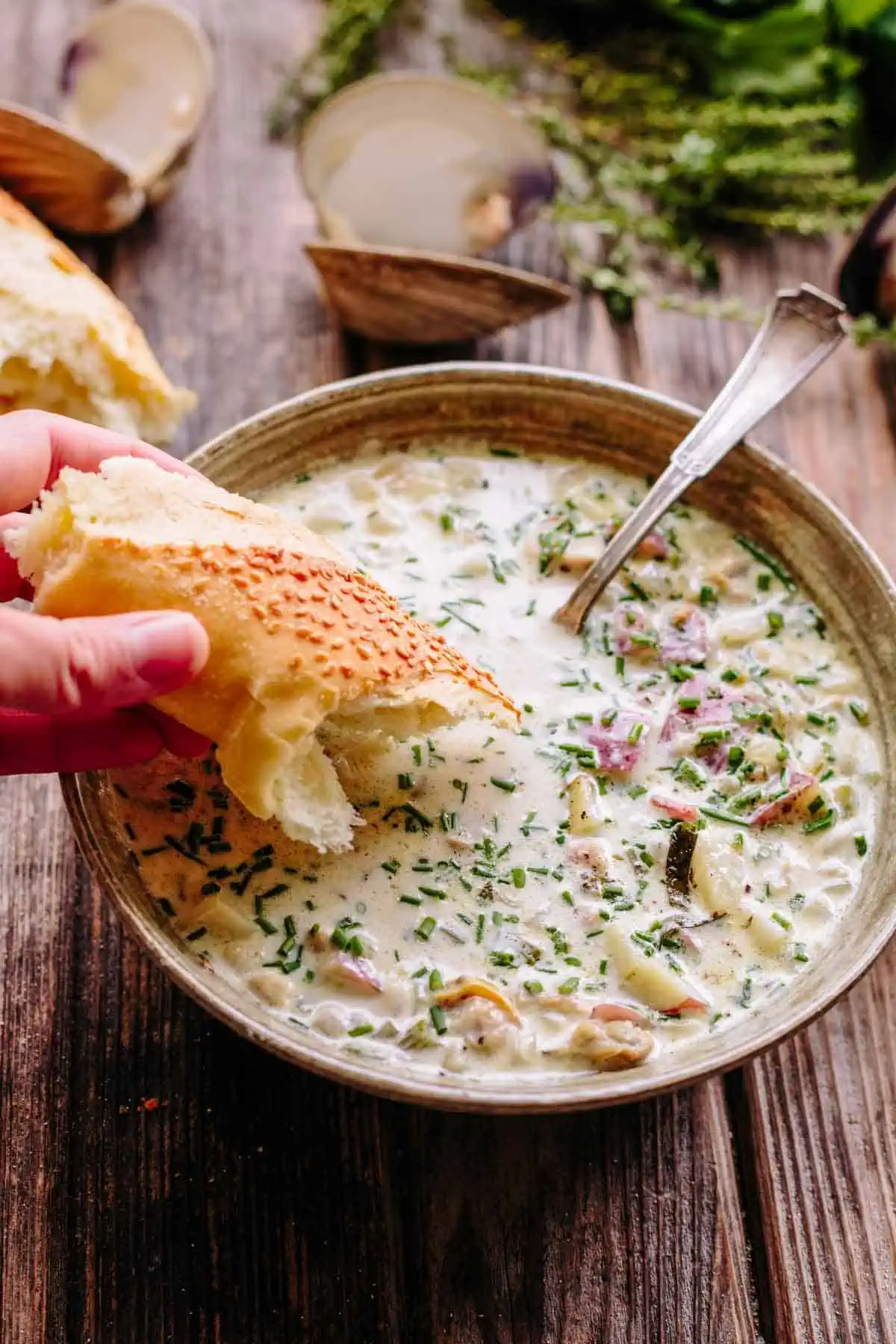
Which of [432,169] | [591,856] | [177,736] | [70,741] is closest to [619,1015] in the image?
[591,856]

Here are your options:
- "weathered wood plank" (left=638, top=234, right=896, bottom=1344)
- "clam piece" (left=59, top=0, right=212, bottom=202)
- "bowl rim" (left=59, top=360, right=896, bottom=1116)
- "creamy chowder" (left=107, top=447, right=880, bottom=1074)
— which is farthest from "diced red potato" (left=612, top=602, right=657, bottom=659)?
"clam piece" (left=59, top=0, right=212, bottom=202)

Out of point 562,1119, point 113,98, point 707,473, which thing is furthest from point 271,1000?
point 113,98

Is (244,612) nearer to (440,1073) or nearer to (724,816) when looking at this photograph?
(440,1073)

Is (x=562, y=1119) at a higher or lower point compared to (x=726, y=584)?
lower

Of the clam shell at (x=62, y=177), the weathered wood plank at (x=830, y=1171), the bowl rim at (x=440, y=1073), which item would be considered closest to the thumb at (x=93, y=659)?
the bowl rim at (x=440, y=1073)

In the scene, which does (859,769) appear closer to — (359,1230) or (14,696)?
(359,1230)

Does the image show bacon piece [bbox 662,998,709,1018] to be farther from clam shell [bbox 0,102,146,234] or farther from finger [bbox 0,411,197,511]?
clam shell [bbox 0,102,146,234]

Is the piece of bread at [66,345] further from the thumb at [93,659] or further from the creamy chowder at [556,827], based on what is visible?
the thumb at [93,659]
